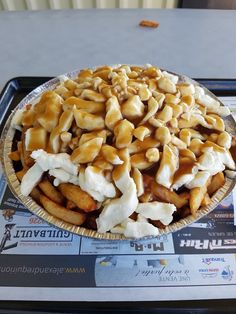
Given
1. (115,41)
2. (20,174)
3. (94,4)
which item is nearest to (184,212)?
(20,174)

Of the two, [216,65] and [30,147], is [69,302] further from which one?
[216,65]

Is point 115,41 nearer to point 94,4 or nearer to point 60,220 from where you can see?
point 94,4

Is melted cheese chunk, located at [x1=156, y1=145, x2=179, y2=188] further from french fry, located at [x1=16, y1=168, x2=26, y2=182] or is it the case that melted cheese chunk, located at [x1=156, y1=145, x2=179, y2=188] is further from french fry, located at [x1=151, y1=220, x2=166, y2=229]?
french fry, located at [x1=16, y1=168, x2=26, y2=182]

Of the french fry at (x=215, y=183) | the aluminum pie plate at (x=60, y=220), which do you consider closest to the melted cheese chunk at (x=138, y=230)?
the aluminum pie plate at (x=60, y=220)

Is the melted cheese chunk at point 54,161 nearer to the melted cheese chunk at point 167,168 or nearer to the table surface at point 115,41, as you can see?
the melted cheese chunk at point 167,168

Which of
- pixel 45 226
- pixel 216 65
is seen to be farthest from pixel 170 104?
pixel 216 65


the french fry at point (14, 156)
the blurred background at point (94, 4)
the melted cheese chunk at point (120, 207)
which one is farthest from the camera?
the blurred background at point (94, 4)

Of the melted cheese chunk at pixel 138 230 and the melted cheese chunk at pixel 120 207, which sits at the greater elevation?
the melted cheese chunk at pixel 120 207
